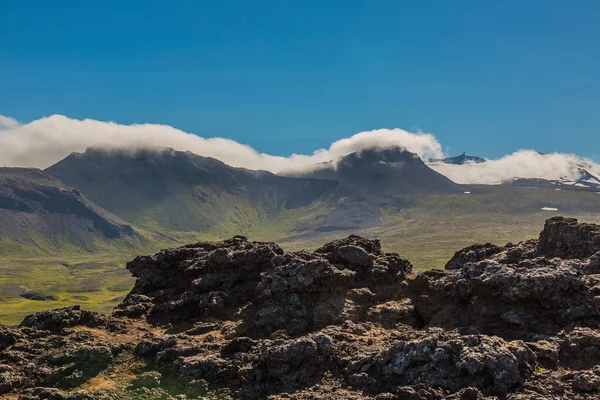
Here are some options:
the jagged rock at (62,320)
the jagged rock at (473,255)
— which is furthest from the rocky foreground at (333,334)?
the jagged rock at (473,255)

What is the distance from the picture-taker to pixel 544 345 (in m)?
28.8

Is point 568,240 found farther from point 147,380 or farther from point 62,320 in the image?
point 62,320

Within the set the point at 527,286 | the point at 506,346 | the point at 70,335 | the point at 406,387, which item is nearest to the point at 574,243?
the point at 527,286

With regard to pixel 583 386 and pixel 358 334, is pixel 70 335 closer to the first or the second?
pixel 358 334

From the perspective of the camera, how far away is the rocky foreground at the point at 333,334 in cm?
2764

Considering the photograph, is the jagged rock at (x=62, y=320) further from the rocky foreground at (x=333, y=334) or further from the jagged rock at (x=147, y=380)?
the jagged rock at (x=147, y=380)

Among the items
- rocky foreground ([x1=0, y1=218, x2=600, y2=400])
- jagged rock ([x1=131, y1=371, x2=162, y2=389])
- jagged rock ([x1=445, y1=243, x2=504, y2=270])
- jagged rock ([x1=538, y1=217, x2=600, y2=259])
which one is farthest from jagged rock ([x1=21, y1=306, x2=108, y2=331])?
jagged rock ([x1=538, y1=217, x2=600, y2=259])

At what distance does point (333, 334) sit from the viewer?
3381 centimetres

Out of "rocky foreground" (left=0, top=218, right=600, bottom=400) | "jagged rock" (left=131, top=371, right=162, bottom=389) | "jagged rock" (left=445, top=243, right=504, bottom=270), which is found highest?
"jagged rock" (left=445, top=243, right=504, bottom=270)

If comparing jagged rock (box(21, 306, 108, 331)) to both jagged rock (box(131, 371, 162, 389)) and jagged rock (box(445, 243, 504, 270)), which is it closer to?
jagged rock (box(131, 371, 162, 389))

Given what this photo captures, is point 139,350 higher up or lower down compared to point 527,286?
lower down

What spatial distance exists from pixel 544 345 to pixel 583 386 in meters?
4.07

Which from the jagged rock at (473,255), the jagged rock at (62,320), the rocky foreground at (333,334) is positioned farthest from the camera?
the jagged rock at (473,255)

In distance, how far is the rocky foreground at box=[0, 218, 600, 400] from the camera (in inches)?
1088
